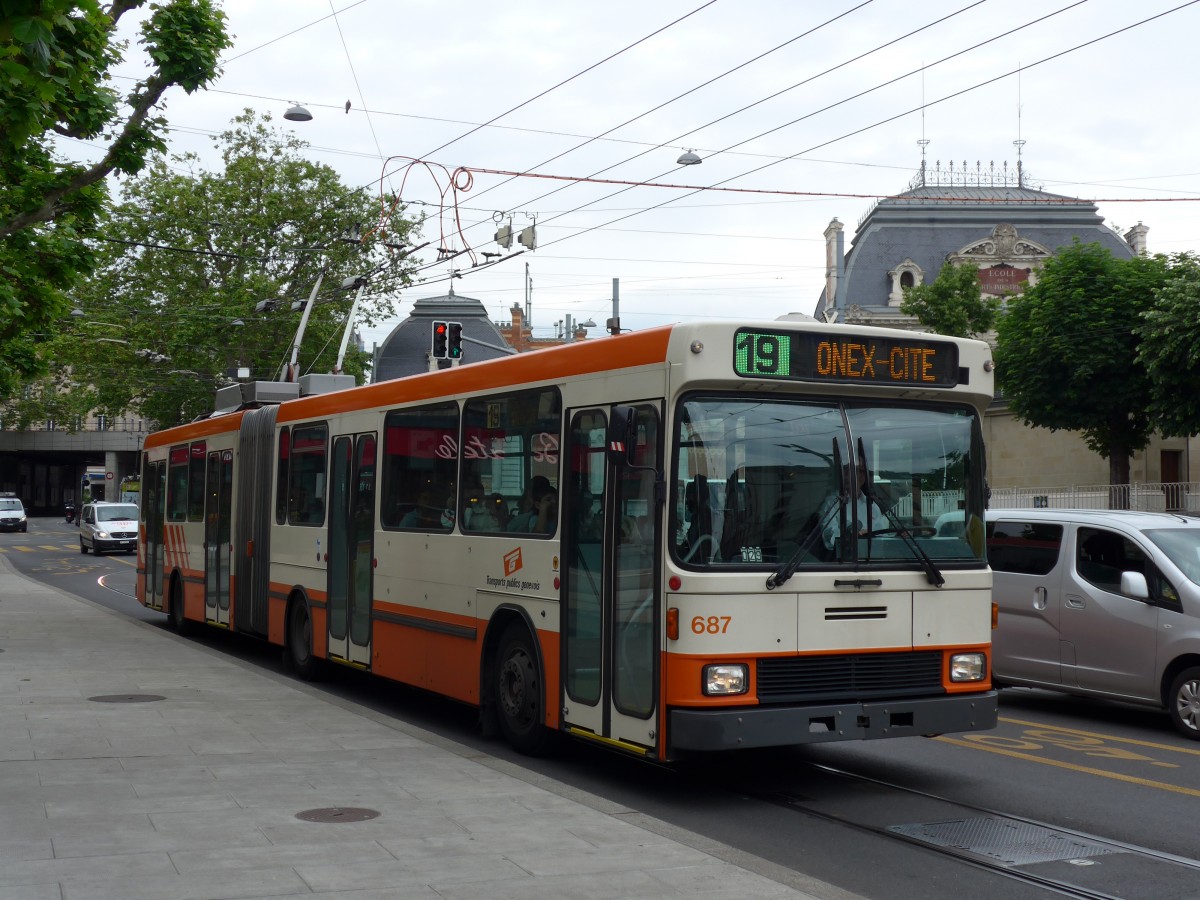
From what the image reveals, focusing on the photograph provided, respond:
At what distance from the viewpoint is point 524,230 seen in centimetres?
2019

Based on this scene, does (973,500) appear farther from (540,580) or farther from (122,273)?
(122,273)

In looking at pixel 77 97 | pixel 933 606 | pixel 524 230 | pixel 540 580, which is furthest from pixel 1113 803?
pixel 524 230

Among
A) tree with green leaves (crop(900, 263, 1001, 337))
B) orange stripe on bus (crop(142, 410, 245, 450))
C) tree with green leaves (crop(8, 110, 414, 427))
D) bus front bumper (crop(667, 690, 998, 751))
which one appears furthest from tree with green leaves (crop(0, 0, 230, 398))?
tree with green leaves (crop(900, 263, 1001, 337))

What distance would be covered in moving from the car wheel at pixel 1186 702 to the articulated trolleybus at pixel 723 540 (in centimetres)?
302

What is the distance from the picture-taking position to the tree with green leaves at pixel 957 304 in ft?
177

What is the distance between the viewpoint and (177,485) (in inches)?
787

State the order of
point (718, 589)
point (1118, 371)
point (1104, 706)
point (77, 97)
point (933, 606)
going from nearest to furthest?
1. point (718, 589)
2. point (933, 606)
3. point (1104, 706)
4. point (77, 97)
5. point (1118, 371)

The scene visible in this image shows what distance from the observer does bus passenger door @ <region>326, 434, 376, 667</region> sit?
12.9 meters

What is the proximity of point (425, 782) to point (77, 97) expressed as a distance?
373 inches

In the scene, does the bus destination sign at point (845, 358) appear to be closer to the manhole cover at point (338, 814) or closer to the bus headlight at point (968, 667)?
the bus headlight at point (968, 667)

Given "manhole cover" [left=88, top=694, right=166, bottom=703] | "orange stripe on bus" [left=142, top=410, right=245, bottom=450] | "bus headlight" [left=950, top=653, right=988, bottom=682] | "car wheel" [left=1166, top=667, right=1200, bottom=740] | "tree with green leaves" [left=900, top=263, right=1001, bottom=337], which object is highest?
"tree with green leaves" [left=900, top=263, right=1001, bottom=337]

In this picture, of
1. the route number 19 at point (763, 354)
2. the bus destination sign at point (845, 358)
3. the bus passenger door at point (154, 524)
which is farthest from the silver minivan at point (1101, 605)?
the bus passenger door at point (154, 524)

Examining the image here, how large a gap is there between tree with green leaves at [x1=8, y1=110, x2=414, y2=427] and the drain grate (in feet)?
129

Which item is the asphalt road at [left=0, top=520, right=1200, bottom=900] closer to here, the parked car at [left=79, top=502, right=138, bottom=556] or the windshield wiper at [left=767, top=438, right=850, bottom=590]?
the windshield wiper at [left=767, top=438, right=850, bottom=590]
